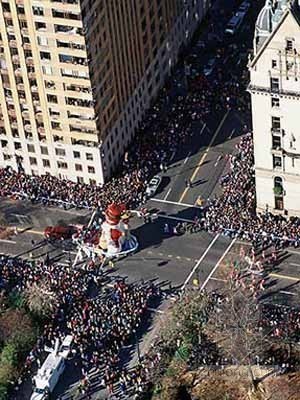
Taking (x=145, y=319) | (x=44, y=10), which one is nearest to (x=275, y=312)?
(x=145, y=319)

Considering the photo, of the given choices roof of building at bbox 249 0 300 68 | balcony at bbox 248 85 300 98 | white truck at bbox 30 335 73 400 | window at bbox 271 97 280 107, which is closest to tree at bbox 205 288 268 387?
white truck at bbox 30 335 73 400

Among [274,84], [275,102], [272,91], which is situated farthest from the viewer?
[275,102]

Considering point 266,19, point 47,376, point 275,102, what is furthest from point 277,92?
point 47,376

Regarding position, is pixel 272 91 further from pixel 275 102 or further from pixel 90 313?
pixel 90 313

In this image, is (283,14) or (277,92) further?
(277,92)

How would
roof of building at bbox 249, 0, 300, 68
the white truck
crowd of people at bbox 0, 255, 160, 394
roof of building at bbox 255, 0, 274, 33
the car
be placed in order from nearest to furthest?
1. the white truck
2. roof of building at bbox 249, 0, 300, 68
3. crowd of people at bbox 0, 255, 160, 394
4. the car
5. roof of building at bbox 255, 0, 274, 33

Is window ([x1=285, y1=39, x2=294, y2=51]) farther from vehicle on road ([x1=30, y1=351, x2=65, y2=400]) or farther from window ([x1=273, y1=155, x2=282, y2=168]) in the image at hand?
vehicle on road ([x1=30, y1=351, x2=65, y2=400])
